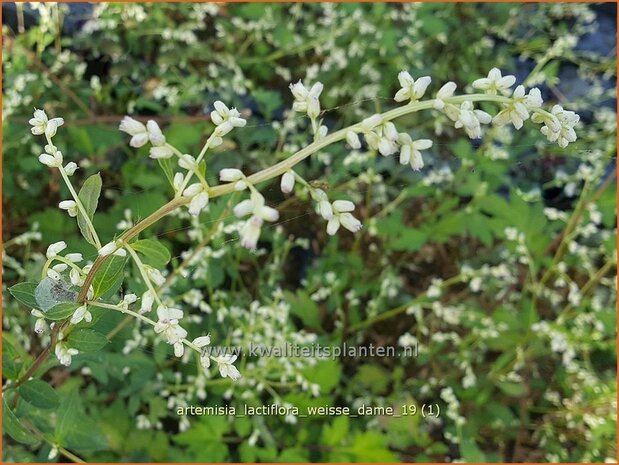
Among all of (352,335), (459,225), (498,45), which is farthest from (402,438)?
(498,45)

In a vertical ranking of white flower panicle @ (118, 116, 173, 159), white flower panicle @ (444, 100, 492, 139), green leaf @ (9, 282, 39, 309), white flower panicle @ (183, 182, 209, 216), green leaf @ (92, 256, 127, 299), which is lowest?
green leaf @ (9, 282, 39, 309)

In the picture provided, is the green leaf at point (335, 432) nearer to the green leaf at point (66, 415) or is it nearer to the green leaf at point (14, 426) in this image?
the green leaf at point (66, 415)

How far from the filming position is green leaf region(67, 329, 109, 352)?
3.33ft

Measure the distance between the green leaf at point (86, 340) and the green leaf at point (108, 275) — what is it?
9 centimetres

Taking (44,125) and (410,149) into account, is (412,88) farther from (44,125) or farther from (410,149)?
(44,125)

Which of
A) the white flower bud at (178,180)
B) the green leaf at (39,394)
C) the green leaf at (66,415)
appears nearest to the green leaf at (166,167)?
the white flower bud at (178,180)

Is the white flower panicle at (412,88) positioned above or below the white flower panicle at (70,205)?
above

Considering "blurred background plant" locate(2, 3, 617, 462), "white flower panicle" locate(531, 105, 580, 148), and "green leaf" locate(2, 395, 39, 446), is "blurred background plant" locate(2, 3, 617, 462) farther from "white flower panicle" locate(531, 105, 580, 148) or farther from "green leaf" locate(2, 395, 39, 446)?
"white flower panicle" locate(531, 105, 580, 148)

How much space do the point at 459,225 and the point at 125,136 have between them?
116 cm

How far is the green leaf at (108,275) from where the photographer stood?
95cm

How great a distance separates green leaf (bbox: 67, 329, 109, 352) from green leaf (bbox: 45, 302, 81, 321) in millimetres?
92

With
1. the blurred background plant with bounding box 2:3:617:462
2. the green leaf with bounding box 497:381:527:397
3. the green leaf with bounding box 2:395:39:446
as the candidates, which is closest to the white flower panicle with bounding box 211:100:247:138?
the blurred background plant with bounding box 2:3:617:462

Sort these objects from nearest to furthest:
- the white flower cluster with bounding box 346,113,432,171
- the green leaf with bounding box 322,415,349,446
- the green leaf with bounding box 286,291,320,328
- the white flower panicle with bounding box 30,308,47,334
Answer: the white flower cluster with bounding box 346,113,432,171
the white flower panicle with bounding box 30,308,47,334
the green leaf with bounding box 322,415,349,446
the green leaf with bounding box 286,291,320,328

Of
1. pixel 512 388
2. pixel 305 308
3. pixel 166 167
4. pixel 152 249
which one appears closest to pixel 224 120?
pixel 166 167
